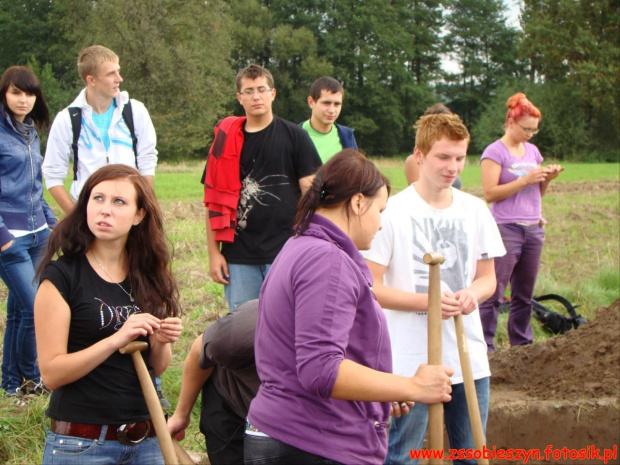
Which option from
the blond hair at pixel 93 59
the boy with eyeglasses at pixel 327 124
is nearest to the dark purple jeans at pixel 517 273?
the boy with eyeglasses at pixel 327 124

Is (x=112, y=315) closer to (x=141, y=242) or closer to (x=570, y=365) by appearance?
(x=141, y=242)

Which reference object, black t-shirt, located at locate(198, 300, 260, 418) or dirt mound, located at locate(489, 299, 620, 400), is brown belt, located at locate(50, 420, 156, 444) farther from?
dirt mound, located at locate(489, 299, 620, 400)

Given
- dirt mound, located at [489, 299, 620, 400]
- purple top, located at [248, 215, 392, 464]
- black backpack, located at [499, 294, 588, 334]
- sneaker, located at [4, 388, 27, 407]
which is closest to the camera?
purple top, located at [248, 215, 392, 464]

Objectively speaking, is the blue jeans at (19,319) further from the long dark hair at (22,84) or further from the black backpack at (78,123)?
the long dark hair at (22,84)

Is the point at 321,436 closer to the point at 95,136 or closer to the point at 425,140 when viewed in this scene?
the point at 425,140

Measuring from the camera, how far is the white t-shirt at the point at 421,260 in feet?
10.4

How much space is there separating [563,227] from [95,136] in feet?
31.6

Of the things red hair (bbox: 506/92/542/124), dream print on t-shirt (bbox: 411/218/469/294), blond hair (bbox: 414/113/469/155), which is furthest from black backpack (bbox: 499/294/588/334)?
blond hair (bbox: 414/113/469/155)

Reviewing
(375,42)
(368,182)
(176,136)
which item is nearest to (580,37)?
(375,42)

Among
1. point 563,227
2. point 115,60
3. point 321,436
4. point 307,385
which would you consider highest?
point 115,60

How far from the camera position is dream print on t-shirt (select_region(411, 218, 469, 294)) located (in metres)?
3.22

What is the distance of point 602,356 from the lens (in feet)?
18.2

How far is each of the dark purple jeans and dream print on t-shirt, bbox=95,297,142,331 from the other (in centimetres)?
376

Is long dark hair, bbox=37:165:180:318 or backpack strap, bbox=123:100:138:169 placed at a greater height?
backpack strap, bbox=123:100:138:169
